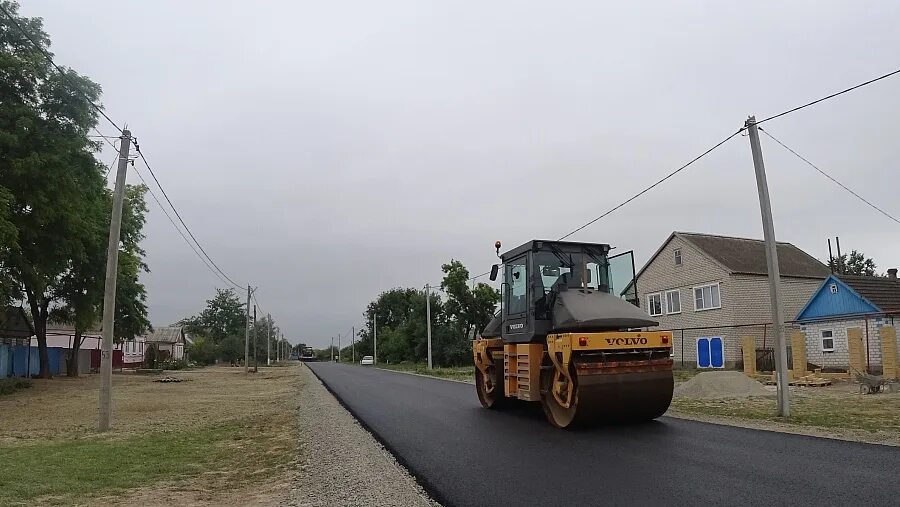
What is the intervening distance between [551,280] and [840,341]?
19.0 metres

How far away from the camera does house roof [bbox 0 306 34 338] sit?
36456 millimetres

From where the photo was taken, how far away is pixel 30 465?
859 centimetres

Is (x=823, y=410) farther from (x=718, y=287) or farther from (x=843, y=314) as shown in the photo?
(x=718, y=287)

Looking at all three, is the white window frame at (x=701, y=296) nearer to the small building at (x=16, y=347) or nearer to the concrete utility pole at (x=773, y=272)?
the concrete utility pole at (x=773, y=272)

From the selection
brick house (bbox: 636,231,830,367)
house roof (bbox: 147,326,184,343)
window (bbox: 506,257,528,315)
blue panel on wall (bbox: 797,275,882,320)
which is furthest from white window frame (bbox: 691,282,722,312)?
house roof (bbox: 147,326,184,343)

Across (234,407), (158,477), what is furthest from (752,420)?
(234,407)

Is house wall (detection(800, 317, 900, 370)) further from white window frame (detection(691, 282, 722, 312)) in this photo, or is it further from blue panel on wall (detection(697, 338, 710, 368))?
blue panel on wall (detection(697, 338, 710, 368))

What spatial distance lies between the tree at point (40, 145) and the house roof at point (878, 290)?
1078 inches

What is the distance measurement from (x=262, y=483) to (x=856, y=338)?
1916cm

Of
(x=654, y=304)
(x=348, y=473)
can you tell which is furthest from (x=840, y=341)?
(x=348, y=473)

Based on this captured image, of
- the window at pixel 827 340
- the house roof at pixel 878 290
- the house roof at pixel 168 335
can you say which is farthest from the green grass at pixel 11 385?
the house roof at pixel 168 335

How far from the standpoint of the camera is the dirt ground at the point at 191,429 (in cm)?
691

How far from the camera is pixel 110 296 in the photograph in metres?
13.6

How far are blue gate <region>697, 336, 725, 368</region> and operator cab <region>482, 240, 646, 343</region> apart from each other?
1985 centimetres
